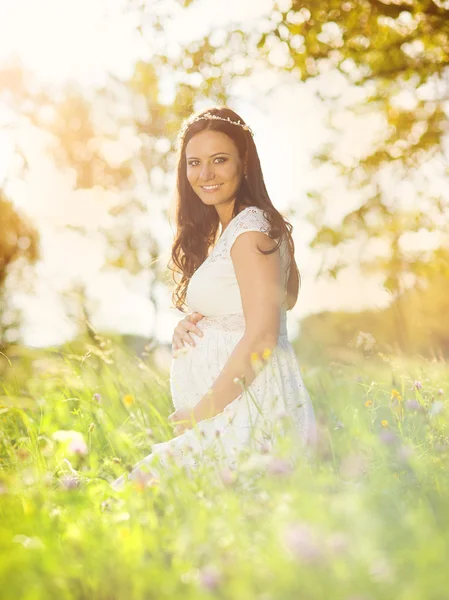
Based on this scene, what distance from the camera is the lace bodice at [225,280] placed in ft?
9.96

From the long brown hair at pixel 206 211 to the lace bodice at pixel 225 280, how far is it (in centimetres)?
8

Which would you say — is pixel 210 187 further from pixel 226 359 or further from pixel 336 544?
pixel 336 544

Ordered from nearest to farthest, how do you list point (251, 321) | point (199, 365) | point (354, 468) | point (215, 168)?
point (354, 468) < point (251, 321) < point (199, 365) < point (215, 168)

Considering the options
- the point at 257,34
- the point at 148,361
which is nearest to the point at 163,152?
the point at 257,34

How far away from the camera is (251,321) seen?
281 centimetres

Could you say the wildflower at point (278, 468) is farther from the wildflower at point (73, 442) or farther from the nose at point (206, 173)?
the nose at point (206, 173)

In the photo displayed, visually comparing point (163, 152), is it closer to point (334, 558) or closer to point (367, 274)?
point (367, 274)

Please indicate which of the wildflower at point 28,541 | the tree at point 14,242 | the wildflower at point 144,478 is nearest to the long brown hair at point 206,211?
the wildflower at point 144,478

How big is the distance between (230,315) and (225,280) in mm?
175

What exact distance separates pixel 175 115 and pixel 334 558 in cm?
515

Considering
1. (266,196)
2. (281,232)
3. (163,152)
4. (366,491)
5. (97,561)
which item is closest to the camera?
(97,561)

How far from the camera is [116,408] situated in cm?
423

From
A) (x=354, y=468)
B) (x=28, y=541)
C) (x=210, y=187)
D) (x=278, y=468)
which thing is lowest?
(x=354, y=468)

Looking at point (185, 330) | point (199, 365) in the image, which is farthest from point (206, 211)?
point (199, 365)
